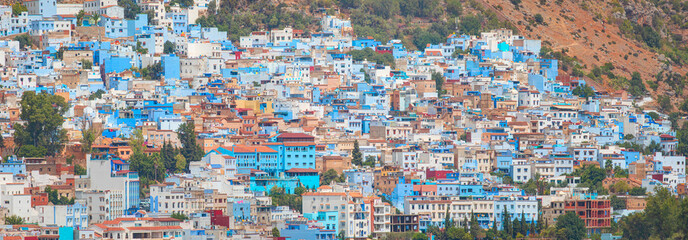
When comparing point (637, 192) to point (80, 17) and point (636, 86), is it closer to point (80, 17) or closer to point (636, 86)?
point (636, 86)

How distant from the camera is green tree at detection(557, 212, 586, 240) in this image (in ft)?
190

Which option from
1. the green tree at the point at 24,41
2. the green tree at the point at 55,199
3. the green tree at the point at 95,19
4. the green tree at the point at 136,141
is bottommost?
the green tree at the point at 55,199

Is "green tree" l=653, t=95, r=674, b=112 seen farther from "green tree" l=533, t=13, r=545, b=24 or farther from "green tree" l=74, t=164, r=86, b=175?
"green tree" l=74, t=164, r=86, b=175

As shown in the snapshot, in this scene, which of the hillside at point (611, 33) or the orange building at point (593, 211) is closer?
the orange building at point (593, 211)

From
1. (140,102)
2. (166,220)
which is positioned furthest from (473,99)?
(166,220)

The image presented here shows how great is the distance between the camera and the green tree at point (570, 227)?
58.0 m

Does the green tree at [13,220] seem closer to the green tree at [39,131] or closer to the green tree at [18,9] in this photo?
the green tree at [39,131]

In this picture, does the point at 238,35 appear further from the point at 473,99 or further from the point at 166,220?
the point at 166,220

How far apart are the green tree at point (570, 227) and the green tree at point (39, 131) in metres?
19.0

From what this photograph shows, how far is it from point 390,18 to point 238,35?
12672 millimetres

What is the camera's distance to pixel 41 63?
72.6 m

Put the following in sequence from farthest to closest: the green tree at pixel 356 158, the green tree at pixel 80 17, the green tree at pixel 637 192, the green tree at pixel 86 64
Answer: the green tree at pixel 80 17 < the green tree at pixel 86 64 < the green tree at pixel 356 158 < the green tree at pixel 637 192

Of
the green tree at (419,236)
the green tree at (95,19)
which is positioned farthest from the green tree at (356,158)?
the green tree at (95,19)

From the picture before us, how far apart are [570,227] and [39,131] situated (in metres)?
20.3
